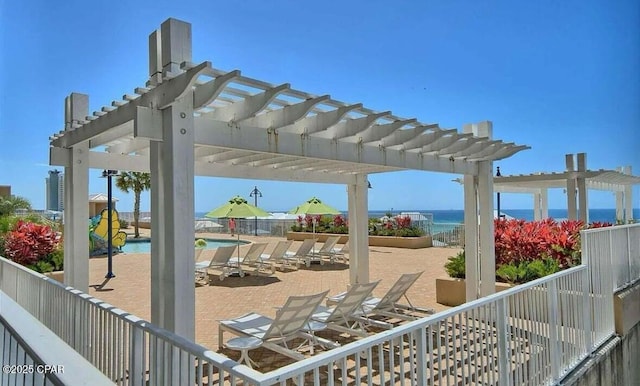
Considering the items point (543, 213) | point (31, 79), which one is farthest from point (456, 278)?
point (543, 213)

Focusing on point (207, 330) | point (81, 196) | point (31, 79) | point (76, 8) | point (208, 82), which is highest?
point (76, 8)

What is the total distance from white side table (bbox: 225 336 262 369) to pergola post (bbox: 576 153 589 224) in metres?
11.5

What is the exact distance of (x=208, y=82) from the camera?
342 centimetres

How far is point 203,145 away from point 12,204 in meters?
20.7

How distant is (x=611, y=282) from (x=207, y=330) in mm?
6370

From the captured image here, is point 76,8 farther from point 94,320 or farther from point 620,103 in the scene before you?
point 620,103

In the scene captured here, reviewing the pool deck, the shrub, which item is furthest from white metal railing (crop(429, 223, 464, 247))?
the shrub

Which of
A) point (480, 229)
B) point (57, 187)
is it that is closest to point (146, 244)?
point (57, 187)

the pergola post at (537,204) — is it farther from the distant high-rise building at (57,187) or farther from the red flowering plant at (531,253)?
the distant high-rise building at (57,187)

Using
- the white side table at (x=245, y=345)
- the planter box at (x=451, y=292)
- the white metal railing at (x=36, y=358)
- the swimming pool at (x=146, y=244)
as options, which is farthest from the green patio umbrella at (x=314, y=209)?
the white metal railing at (x=36, y=358)

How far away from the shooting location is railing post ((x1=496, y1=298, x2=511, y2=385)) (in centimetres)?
366

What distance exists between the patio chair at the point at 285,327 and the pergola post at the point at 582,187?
35.6 feet

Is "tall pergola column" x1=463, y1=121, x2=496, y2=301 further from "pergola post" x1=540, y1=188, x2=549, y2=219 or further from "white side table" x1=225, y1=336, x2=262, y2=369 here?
"pergola post" x1=540, y1=188, x2=549, y2=219

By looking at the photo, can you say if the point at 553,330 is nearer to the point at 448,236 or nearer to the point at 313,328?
the point at 313,328
